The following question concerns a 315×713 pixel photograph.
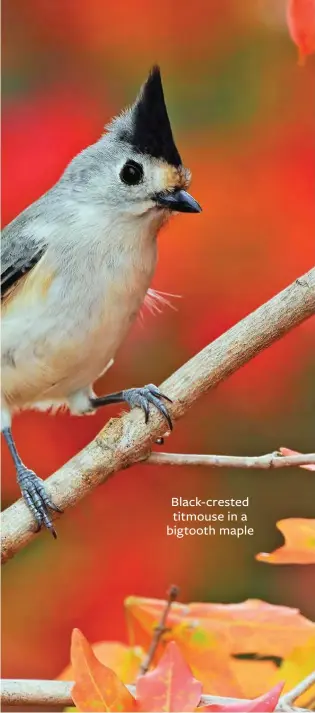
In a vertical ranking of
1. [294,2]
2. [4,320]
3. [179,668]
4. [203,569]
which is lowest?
[179,668]

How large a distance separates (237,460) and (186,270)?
0.37 metres

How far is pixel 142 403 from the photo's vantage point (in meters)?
0.92

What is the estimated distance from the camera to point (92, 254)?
1029 millimetres

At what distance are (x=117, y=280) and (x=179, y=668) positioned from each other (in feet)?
1.50

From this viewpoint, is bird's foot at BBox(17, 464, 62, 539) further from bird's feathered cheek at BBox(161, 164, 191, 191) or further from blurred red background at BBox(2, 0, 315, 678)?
bird's feathered cheek at BBox(161, 164, 191, 191)

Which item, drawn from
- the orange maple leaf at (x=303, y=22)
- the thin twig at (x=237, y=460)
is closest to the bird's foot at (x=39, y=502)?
the thin twig at (x=237, y=460)

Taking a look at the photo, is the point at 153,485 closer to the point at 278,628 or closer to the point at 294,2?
the point at 278,628

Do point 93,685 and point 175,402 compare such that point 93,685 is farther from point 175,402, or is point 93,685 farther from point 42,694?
point 175,402

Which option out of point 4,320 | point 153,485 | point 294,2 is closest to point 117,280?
point 4,320

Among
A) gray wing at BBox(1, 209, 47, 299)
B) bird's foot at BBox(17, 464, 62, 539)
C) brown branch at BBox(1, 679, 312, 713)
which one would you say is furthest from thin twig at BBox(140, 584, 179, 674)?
gray wing at BBox(1, 209, 47, 299)

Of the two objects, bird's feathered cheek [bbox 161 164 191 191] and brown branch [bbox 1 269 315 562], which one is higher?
bird's feathered cheek [bbox 161 164 191 191]

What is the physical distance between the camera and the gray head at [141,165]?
98 centimetres

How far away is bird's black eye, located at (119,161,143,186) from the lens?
1.01 meters

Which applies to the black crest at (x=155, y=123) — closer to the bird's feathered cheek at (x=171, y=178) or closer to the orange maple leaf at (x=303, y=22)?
the bird's feathered cheek at (x=171, y=178)
